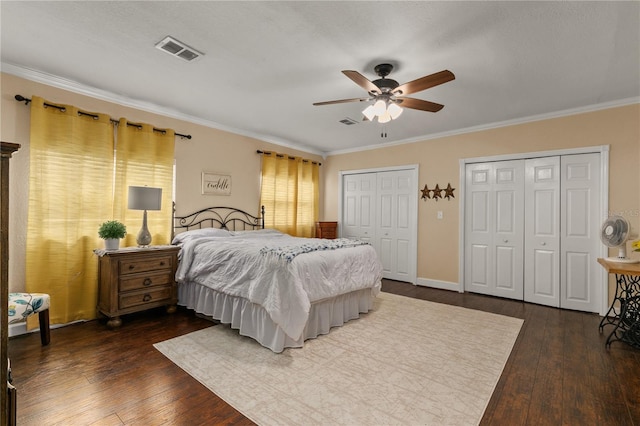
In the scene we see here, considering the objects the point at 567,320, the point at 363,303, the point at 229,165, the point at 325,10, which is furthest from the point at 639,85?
the point at 229,165

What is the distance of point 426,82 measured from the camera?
2.47 meters

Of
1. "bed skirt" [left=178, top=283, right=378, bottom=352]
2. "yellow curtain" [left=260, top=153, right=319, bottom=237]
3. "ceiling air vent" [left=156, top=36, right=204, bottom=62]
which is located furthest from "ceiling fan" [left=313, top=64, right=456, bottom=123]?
"yellow curtain" [left=260, top=153, right=319, bottom=237]

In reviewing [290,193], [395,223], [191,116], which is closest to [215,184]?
[191,116]

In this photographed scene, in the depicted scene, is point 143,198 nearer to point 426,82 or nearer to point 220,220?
point 220,220

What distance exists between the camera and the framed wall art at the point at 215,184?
4.58m

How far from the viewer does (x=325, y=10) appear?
210 cm

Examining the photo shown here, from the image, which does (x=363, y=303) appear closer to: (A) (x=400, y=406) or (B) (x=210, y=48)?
(A) (x=400, y=406)

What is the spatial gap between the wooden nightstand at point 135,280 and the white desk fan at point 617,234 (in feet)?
16.1

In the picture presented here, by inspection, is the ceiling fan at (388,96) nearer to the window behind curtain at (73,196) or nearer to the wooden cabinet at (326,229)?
the window behind curtain at (73,196)

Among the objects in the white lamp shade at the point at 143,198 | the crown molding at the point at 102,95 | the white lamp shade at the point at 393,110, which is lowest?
the white lamp shade at the point at 143,198

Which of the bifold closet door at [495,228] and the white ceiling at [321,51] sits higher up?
the white ceiling at [321,51]

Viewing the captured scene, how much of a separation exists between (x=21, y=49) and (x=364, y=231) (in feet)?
17.4

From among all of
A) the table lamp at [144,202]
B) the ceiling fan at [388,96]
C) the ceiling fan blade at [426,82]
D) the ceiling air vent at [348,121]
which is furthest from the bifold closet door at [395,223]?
the table lamp at [144,202]

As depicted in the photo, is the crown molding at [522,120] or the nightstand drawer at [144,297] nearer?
the nightstand drawer at [144,297]
